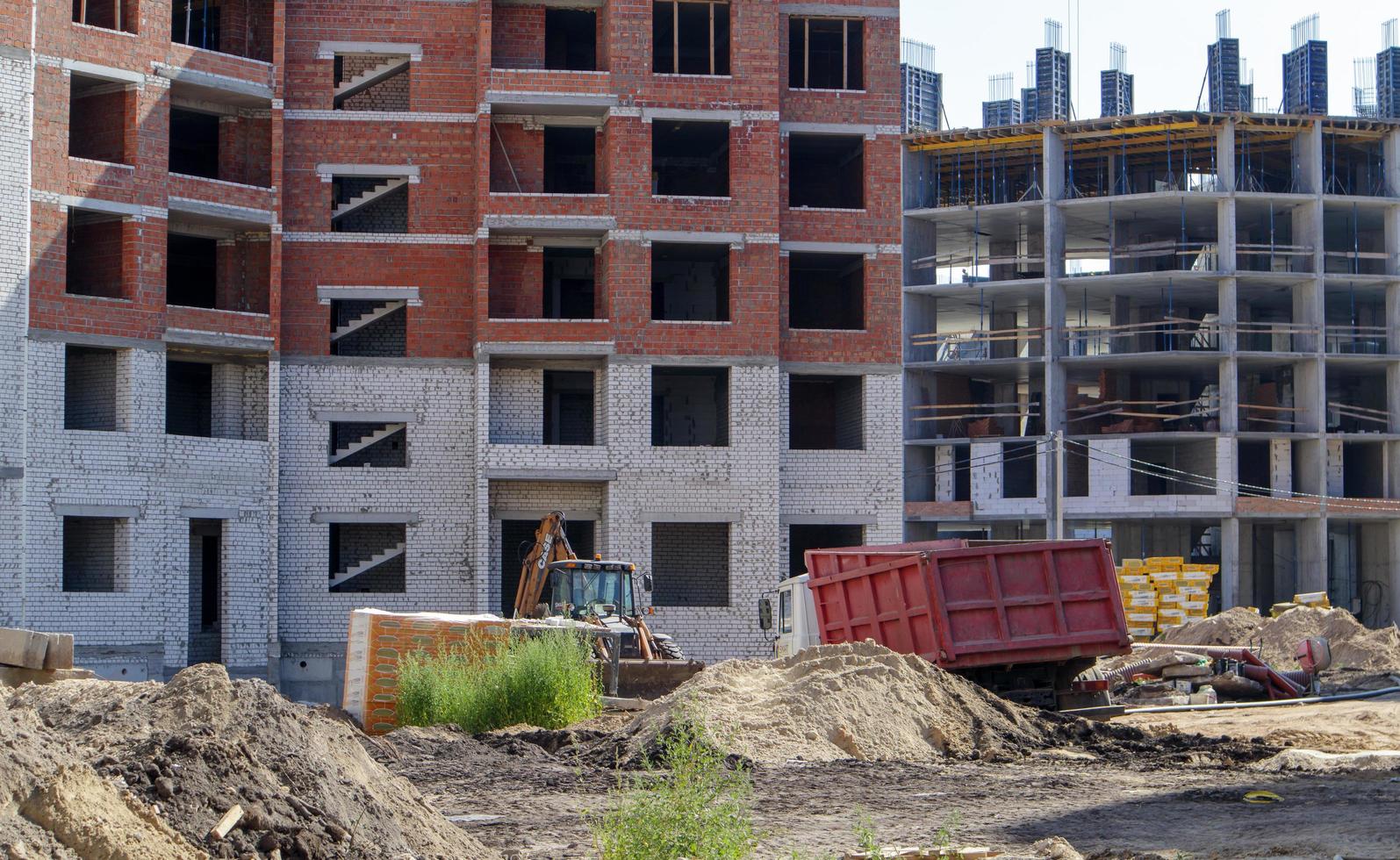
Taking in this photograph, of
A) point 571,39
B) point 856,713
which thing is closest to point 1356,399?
point 571,39

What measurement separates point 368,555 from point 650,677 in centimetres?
1448

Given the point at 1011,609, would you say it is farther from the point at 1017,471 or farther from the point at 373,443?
the point at 1017,471

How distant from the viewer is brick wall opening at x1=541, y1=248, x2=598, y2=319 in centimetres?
4094

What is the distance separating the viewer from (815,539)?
4150 cm

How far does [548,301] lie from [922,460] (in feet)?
65.6

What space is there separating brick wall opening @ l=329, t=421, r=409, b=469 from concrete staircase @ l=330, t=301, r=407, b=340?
2.11 meters

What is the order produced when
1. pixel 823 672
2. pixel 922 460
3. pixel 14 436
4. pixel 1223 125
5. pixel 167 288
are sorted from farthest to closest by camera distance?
1. pixel 922 460
2. pixel 1223 125
3. pixel 167 288
4. pixel 14 436
5. pixel 823 672

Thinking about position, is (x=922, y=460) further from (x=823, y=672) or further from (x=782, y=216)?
(x=823, y=672)

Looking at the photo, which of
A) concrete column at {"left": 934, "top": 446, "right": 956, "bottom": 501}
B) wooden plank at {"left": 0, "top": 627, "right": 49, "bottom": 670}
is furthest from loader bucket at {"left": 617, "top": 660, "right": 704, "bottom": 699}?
concrete column at {"left": 934, "top": 446, "right": 956, "bottom": 501}

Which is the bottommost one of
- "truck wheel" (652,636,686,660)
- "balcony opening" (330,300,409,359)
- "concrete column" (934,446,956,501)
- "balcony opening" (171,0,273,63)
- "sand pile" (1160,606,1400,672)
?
"sand pile" (1160,606,1400,672)

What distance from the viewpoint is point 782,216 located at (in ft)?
127

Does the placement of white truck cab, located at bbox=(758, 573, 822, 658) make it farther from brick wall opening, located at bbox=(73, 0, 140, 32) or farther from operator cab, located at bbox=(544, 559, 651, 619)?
brick wall opening, located at bbox=(73, 0, 140, 32)

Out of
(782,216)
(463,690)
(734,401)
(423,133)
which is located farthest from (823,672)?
(423,133)

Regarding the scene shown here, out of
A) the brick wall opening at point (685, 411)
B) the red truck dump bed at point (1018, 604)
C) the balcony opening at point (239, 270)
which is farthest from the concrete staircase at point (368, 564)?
the red truck dump bed at point (1018, 604)
